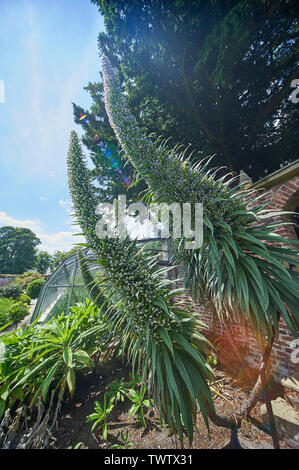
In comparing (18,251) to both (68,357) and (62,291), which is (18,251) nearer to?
(62,291)

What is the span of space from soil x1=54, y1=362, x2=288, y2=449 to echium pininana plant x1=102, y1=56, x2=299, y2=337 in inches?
45.8

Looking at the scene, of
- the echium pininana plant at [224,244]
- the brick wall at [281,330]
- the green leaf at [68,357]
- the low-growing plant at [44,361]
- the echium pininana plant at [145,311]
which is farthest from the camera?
the brick wall at [281,330]

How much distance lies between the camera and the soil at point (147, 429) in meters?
1.87

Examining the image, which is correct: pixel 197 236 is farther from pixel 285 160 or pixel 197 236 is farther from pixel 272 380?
pixel 285 160

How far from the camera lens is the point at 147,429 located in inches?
82.4

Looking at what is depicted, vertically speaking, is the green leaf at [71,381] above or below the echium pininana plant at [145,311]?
below

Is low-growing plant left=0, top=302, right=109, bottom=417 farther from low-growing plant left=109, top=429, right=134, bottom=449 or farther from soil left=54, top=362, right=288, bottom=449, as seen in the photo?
low-growing plant left=109, top=429, right=134, bottom=449

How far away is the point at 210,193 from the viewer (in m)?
2.09

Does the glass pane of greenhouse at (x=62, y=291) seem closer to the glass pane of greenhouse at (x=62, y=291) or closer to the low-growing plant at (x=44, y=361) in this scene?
the glass pane of greenhouse at (x=62, y=291)

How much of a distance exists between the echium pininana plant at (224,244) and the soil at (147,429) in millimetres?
1164

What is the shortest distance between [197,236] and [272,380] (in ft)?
8.67

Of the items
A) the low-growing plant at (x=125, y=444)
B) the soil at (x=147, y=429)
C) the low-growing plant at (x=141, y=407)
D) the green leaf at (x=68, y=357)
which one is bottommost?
the soil at (x=147, y=429)

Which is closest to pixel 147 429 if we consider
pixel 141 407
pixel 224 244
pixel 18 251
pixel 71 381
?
pixel 141 407

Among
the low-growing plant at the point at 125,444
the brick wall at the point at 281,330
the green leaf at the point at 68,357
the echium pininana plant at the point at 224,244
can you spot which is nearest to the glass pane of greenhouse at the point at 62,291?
the green leaf at the point at 68,357
